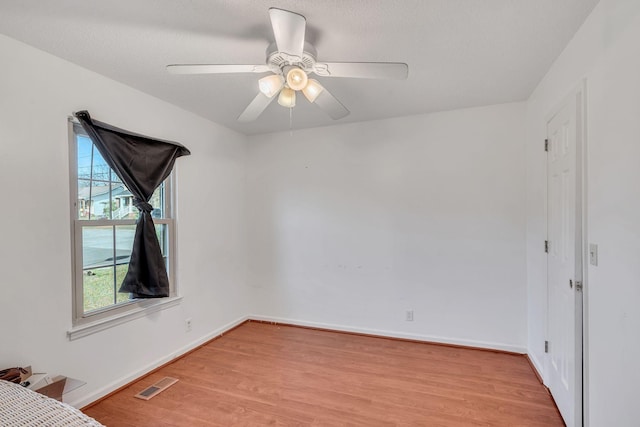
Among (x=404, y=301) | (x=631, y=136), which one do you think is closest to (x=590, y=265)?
(x=631, y=136)

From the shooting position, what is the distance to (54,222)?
1.97 metres

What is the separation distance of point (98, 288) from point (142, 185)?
0.85 meters

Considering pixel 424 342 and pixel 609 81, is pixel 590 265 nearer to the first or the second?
pixel 609 81

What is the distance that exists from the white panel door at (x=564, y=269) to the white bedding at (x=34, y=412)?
2.39m

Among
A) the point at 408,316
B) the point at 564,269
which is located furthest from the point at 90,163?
the point at 564,269

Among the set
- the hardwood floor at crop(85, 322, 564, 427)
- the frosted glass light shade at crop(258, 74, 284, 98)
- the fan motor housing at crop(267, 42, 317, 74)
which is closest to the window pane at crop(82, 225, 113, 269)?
the hardwood floor at crop(85, 322, 564, 427)

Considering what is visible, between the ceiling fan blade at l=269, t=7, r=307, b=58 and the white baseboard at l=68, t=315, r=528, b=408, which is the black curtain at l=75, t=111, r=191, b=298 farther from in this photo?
the ceiling fan blade at l=269, t=7, r=307, b=58

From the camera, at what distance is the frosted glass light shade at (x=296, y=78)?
5.40ft

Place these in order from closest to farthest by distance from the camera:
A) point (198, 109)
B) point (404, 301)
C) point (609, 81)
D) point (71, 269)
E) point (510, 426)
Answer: point (609, 81) < point (510, 426) < point (71, 269) < point (198, 109) < point (404, 301)

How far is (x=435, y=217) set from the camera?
3.11 metres

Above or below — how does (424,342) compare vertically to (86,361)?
below

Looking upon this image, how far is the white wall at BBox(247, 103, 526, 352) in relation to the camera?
9.53 feet

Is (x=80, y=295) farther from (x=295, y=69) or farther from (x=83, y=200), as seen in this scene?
(x=295, y=69)

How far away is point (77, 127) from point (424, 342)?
357 cm
